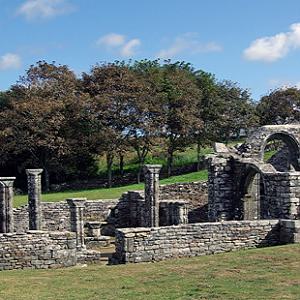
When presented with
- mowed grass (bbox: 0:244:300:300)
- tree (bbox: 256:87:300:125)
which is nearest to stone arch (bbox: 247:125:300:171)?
mowed grass (bbox: 0:244:300:300)

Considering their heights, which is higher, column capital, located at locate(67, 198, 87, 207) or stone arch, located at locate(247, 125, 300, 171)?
stone arch, located at locate(247, 125, 300, 171)

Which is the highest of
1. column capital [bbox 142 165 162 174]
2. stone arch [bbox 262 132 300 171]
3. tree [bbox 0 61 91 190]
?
tree [bbox 0 61 91 190]

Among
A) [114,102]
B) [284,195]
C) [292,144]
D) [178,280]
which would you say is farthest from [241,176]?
[114,102]

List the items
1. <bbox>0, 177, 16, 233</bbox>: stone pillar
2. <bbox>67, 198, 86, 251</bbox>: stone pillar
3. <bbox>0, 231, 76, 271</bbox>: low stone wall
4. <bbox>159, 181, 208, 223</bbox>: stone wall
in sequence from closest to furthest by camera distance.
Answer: <bbox>0, 231, 76, 271</bbox>: low stone wall, <bbox>67, 198, 86, 251</bbox>: stone pillar, <bbox>0, 177, 16, 233</bbox>: stone pillar, <bbox>159, 181, 208, 223</bbox>: stone wall

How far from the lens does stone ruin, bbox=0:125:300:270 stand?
15148mm

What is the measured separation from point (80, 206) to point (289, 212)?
28.2 feet

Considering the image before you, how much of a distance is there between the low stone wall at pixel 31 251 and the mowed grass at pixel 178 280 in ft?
2.68

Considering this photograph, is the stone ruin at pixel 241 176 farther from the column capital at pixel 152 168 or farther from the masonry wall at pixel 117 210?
the masonry wall at pixel 117 210

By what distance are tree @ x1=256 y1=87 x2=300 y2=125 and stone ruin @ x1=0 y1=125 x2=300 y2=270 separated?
72.9ft

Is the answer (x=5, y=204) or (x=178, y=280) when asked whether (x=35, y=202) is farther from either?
(x=178, y=280)

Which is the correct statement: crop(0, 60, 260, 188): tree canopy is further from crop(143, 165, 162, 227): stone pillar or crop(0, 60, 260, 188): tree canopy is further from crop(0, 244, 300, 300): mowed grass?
crop(0, 244, 300, 300): mowed grass

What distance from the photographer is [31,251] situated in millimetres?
15430

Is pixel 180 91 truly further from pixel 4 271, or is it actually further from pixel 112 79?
pixel 4 271

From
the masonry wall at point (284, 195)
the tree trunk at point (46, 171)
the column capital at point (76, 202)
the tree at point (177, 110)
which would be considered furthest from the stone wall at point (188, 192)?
the tree trunk at point (46, 171)
